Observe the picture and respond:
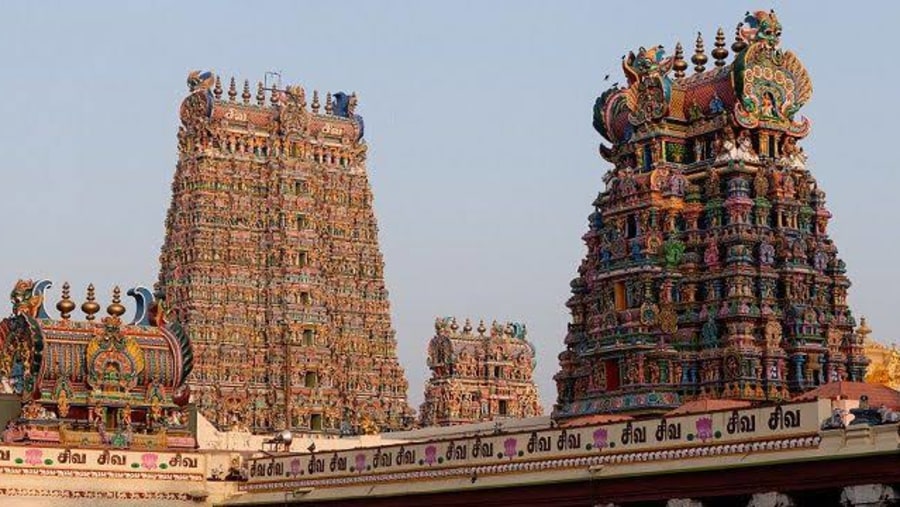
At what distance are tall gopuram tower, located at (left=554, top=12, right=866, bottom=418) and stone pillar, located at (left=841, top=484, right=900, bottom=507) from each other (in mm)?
30741

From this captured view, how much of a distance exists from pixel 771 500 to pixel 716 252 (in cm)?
3269

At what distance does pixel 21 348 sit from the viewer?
197ft

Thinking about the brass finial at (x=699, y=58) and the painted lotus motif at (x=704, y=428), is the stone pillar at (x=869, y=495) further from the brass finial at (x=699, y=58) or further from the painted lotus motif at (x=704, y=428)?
the brass finial at (x=699, y=58)

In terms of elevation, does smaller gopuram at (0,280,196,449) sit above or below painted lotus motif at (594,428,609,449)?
above

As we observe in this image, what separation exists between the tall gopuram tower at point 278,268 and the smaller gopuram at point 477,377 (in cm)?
1025

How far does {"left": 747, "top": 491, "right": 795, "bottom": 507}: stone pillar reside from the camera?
38312 millimetres

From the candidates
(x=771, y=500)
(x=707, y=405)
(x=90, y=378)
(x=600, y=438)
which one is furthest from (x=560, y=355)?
(x=771, y=500)

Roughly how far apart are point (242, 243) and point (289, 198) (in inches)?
163

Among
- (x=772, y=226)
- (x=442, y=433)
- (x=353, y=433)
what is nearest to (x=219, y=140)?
(x=353, y=433)

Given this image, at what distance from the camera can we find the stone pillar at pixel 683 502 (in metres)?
40.6

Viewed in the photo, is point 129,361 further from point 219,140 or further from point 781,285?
point 219,140

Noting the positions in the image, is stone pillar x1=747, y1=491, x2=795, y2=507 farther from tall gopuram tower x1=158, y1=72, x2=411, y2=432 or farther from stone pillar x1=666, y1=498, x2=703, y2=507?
tall gopuram tower x1=158, y1=72, x2=411, y2=432

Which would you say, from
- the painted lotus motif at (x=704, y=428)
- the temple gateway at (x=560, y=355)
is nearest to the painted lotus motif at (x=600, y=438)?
the temple gateway at (x=560, y=355)

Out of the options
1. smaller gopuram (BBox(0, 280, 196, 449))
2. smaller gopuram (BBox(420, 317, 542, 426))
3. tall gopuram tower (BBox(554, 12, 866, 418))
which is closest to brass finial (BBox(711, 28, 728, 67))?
tall gopuram tower (BBox(554, 12, 866, 418))
